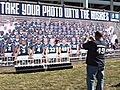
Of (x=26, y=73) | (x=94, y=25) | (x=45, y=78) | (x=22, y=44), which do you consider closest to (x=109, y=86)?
(x=45, y=78)

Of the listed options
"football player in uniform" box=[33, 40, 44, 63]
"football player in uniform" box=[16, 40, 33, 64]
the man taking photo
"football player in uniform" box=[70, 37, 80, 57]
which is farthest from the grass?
"football player in uniform" box=[70, 37, 80, 57]

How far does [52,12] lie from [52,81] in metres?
8.06

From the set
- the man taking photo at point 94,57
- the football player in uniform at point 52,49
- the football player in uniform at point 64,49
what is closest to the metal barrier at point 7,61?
the football player in uniform at point 52,49

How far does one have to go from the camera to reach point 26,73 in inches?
525

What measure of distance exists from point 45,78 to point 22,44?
5.36m

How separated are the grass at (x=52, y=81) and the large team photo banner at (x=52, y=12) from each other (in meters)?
Answer: 4.72

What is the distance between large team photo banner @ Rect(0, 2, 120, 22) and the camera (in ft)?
54.1

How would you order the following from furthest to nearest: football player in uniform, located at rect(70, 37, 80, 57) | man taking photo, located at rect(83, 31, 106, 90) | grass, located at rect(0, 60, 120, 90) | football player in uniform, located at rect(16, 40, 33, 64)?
1. football player in uniform, located at rect(70, 37, 80, 57)
2. football player in uniform, located at rect(16, 40, 33, 64)
3. grass, located at rect(0, 60, 120, 90)
4. man taking photo, located at rect(83, 31, 106, 90)

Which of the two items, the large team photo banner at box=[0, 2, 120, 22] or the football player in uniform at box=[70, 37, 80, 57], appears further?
the football player in uniform at box=[70, 37, 80, 57]

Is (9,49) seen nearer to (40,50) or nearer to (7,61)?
(7,61)

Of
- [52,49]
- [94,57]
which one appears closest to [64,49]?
[52,49]

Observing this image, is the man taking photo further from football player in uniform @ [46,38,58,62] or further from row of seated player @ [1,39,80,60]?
football player in uniform @ [46,38,58,62]

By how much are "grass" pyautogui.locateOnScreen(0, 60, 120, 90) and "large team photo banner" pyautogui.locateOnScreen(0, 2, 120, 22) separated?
4.72 m

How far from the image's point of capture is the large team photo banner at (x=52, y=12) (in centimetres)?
1650
